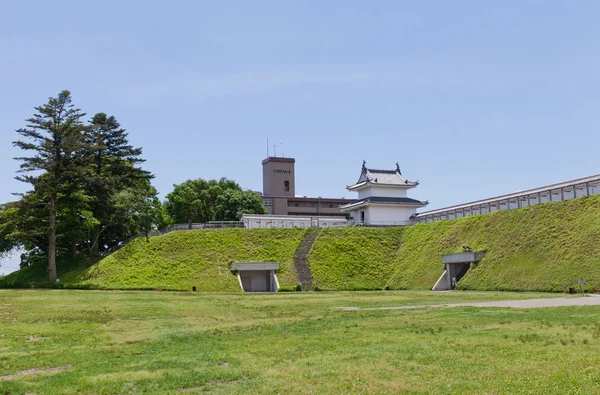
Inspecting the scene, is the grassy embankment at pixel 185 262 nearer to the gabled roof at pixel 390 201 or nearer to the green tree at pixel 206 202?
the gabled roof at pixel 390 201

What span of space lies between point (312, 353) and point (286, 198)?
101613 mm

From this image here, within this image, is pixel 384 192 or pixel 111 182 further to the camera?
pixel 384 192

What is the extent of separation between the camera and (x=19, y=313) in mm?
24484

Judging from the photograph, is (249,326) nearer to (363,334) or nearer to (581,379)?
(363,334)

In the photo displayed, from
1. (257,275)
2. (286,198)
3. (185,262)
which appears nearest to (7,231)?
(185,262)

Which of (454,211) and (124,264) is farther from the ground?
(454,211)

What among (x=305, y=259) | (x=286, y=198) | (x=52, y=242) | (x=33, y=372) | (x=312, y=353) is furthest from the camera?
(x=286, y=198)

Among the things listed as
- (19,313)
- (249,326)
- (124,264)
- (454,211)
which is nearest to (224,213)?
(124,264)

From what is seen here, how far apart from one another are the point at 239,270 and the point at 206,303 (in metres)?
20.5

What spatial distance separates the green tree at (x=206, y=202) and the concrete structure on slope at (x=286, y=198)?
28.4 m

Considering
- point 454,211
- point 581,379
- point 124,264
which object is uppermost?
point 454,211

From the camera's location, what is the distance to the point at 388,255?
183ft

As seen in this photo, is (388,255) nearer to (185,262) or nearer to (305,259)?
(305,259)

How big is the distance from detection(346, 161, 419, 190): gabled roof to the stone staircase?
10.2 m
